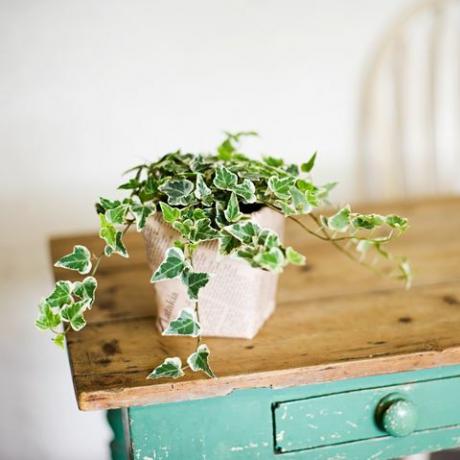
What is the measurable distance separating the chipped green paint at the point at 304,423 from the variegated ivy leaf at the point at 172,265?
0.16 meters

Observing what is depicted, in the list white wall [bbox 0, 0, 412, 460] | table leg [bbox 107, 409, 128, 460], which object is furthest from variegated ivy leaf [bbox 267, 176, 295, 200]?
white wall [bbox 0, 0, 412, 460]

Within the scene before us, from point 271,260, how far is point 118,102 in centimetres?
102

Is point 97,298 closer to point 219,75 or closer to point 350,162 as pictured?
point 219,75

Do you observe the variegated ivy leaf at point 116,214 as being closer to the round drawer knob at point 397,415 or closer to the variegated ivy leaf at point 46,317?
the variegated ivy leaf at point 46,317

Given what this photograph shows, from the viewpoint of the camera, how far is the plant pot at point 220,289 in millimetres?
849

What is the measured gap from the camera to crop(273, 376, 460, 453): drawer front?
861 mm

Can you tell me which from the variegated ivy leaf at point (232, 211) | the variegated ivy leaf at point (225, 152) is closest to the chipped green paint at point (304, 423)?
the variegated ivy leaf at point (232, 211)

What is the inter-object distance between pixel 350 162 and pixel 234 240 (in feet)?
3.66

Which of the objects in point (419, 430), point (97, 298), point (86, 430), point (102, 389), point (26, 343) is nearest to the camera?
point (102, 389)

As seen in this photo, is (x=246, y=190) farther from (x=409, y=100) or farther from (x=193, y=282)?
(x=409, y=100)

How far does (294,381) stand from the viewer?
2.69 ft

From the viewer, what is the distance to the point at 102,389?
78 cm

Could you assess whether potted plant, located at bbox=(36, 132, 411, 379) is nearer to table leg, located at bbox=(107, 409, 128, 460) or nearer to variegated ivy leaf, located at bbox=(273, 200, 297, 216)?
variegated ivy leaf, located at bbox=(273, 200, 297, 216)

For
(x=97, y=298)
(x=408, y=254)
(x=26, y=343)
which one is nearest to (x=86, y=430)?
(x=26, y=343)
